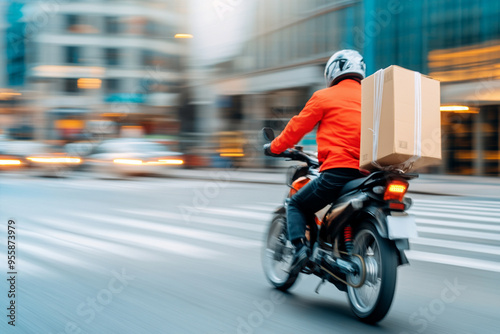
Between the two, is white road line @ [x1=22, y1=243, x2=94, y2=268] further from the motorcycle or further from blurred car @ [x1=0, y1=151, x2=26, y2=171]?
blurred car @ [x1=0, y1=151, x2=26, y2=171]

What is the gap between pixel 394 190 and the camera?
4129mm

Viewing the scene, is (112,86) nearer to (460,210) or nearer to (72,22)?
(72,22)

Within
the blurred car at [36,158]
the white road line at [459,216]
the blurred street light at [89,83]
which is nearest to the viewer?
the white road line at [459,216]

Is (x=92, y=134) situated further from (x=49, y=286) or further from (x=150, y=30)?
(x=49, y=286)

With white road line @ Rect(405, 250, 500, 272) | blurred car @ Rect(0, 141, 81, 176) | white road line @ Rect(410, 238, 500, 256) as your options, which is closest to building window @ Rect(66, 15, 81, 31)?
blurred car @ Rect(0, 141, 81, 176)

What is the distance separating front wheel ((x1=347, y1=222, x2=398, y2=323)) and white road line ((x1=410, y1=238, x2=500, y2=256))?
355 cm

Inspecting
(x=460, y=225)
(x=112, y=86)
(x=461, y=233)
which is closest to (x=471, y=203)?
(x=460, y=225)

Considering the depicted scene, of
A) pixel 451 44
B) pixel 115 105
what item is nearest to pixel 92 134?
pixel 115 105

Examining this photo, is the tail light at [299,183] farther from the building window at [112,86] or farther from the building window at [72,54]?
the building window at [72,54]

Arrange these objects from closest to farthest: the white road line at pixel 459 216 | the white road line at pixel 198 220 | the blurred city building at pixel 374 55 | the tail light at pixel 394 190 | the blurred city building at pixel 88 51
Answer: the tail light at pixel 394 190, the white road line at pixel 198 220, the white road line at pixel 459 216, the blurred city building at pixel 374 55, the blurred city building at pixel 88 51

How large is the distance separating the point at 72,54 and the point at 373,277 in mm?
61879

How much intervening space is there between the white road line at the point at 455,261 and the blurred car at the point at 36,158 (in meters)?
21.0

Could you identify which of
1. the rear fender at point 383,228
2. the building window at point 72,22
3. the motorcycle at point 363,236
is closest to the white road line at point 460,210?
the motorcycle at point 363,236

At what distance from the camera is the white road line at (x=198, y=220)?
9648 millimetres
